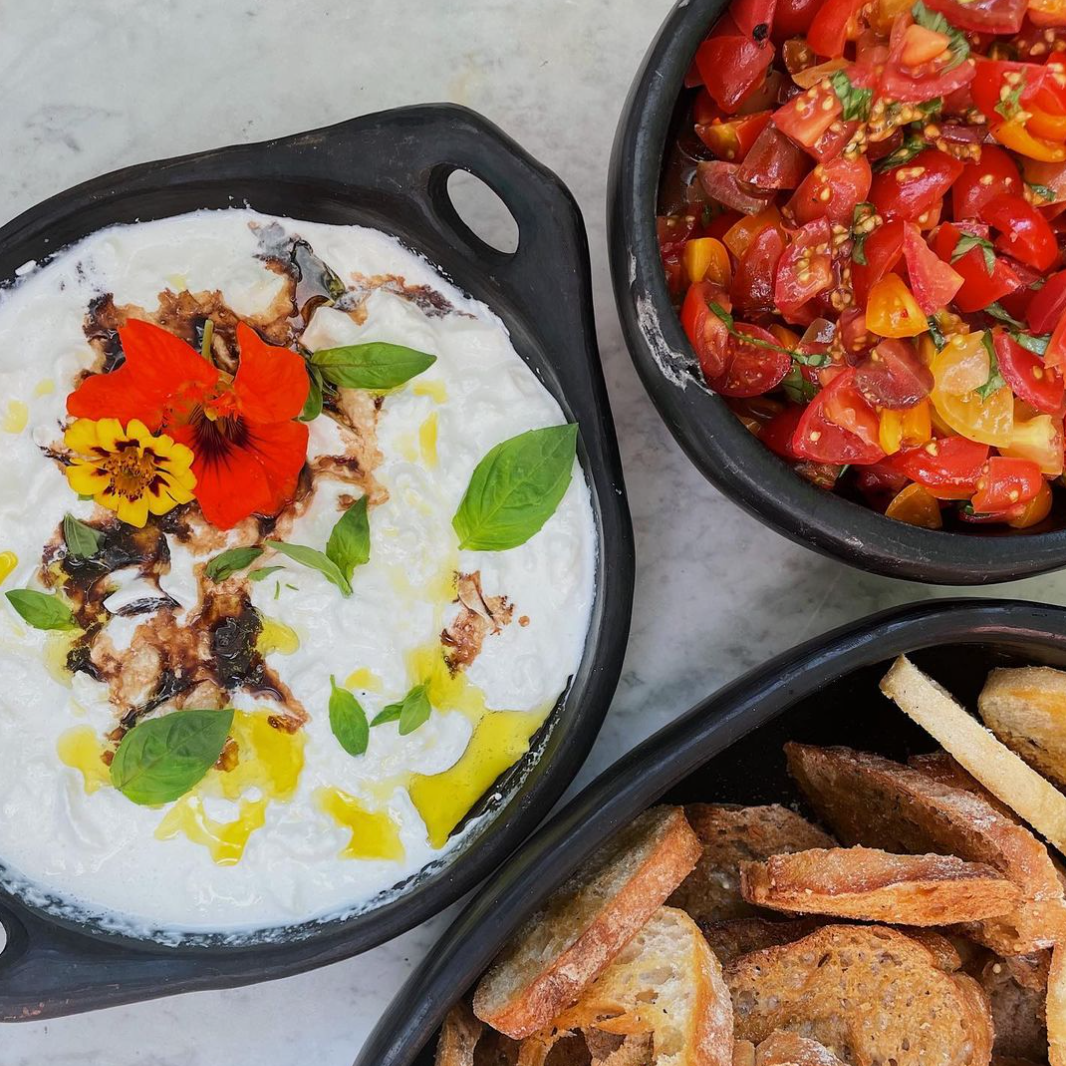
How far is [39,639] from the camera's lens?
1.48 meters

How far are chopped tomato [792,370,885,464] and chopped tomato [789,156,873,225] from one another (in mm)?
186

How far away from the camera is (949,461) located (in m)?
1.33

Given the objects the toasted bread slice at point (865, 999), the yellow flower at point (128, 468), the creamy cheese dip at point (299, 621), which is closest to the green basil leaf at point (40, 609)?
the creamy cheese dip at point (299, 621)

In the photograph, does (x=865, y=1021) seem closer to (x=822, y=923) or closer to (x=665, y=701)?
(x=822, y=923)

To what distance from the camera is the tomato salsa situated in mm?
1243

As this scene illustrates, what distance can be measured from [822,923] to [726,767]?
26 centimetres

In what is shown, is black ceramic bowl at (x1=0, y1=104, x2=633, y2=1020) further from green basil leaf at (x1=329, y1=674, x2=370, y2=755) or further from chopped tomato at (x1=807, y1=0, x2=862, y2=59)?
chopped tomato at (x1=807, y1=0, x2=862, y2=59)

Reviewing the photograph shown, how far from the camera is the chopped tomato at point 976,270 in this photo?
4.22ft

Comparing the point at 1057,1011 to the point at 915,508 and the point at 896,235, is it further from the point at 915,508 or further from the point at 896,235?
the point at 896,235

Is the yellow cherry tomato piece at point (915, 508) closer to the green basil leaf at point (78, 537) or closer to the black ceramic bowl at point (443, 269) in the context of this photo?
the black ceramic bowl at point (443, 269)

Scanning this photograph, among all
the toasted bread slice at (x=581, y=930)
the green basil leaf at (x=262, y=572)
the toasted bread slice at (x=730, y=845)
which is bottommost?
the toasted bread slice at (x=730, y=845)

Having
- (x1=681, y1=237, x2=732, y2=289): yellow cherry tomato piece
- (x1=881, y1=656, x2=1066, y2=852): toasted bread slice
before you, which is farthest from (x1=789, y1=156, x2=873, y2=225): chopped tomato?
(x1=881, y1=656, x2=1066, y2=852): toasted bread slice

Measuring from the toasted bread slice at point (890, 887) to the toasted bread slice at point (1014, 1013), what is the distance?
216mm

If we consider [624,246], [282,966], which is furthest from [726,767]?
[624,246]
